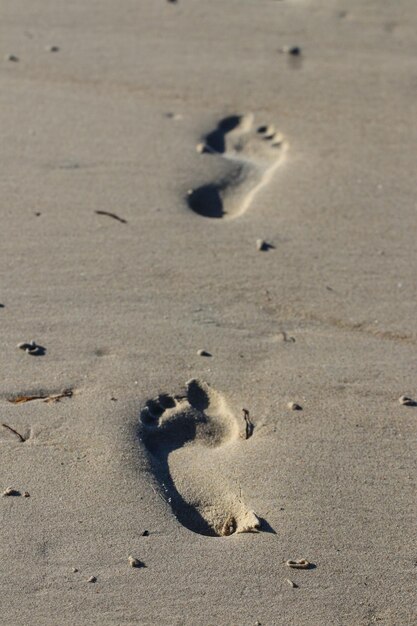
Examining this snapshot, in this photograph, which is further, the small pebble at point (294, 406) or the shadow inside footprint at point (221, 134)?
the shadow inside footprint at point (221, 134)

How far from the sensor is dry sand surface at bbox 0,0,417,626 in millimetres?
2260

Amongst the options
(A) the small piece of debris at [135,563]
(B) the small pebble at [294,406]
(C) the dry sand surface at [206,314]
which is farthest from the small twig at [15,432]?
(B) the small pebble at [294,406]

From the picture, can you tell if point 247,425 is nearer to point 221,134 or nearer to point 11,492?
point 11,492

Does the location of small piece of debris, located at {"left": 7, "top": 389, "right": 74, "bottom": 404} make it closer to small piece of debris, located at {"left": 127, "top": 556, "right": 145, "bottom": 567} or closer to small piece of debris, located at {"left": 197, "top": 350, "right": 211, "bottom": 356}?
small piece of debris, located at {"left": 197, "top": 350, "right": 211, "bottom": 356}

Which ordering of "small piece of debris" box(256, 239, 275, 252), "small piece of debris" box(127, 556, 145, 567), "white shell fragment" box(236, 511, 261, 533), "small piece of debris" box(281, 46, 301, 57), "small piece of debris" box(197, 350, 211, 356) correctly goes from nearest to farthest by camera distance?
"small piece of debris" box(127, 556, 145, 567) → "white shell fragment" box(236, 511, 261, 533) → "small piece of debris" box(197, 350, 211, 356) → "small piece of debris" box(256, 239, 275, 252) → "small piece of debris" box(281, 46, 301, 57)

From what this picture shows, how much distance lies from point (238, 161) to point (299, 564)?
5.22 ft

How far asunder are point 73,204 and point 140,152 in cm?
38

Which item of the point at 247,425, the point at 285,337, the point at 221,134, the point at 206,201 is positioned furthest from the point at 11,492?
the point at 221,134

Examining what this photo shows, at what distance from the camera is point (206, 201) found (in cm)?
328

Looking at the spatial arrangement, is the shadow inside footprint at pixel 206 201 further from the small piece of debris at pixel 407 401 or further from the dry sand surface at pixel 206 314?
the small piece of debris at pixel 407 401

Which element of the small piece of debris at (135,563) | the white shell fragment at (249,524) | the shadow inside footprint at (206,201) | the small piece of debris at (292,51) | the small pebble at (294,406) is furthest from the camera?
the small piece of debris at (292,51)

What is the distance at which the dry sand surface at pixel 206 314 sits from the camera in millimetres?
2260

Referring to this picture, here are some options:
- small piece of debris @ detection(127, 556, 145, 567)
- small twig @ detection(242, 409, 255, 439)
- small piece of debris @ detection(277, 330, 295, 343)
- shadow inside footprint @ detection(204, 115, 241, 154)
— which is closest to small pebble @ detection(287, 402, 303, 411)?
small twig @ detection(242, 409, 255, 439)

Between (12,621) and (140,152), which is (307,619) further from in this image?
(140,152)
